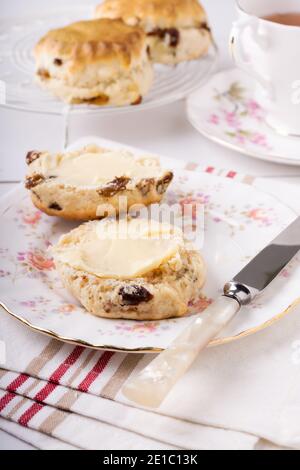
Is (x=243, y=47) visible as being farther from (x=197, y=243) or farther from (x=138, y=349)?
(x=138, y=349)

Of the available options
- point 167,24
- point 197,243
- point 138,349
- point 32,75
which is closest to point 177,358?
point 138,349

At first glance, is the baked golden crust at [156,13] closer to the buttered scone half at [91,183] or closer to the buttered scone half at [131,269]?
the buttered scone half at [91,183]

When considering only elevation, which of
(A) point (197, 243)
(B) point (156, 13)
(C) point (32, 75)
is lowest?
(C) point (32, 75)

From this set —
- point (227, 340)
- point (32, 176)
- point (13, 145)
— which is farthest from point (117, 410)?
point (13, 145)

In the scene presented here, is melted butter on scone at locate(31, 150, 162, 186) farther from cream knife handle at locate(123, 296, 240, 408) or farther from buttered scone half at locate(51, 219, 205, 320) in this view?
cream knife handle at locate(123, 296, 240, 408)

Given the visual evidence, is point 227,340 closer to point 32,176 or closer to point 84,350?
point 84,350

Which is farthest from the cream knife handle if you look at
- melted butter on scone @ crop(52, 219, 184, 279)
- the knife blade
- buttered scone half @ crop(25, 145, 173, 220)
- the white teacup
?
the white teacup

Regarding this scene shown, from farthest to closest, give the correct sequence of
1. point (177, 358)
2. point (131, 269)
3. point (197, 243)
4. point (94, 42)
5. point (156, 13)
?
point (156, 13) < point (94, 42) < point (197, 243) < point (131, 269) < point (177, 358)
